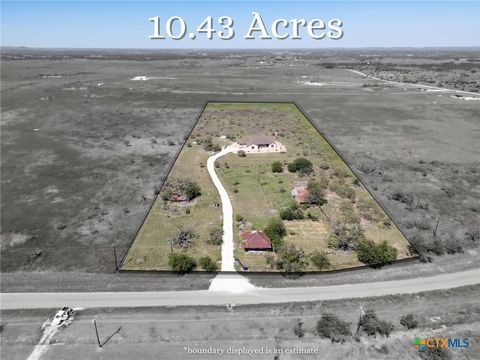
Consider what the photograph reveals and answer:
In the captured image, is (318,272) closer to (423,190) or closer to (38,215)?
(423,190)

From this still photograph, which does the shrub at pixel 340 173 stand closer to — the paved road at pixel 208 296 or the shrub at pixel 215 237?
the shrub at pixel 215 237

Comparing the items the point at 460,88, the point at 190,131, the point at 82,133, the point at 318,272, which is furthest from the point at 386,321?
the point at 460,88

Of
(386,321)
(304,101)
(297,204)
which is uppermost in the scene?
(304,101)

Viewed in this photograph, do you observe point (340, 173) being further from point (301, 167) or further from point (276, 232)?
point (276, 232)

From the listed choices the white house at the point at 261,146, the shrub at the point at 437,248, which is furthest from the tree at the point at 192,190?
the shrub at the point at 437,248

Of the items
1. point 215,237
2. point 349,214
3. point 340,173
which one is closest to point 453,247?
point 349,214
